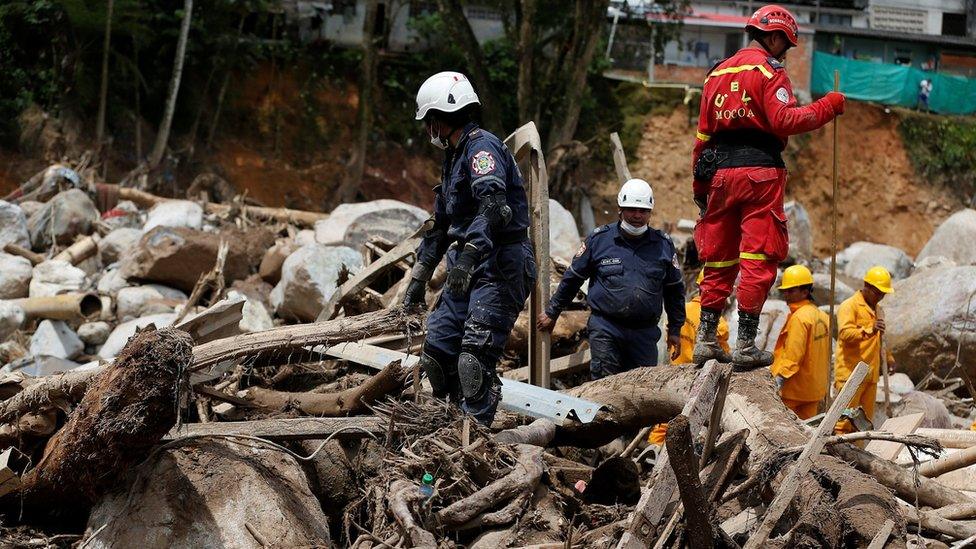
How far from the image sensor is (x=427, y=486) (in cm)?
498

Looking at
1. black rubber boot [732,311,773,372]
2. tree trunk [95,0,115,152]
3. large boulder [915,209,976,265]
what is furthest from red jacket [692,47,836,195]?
tree trunk [95,0,115,152]

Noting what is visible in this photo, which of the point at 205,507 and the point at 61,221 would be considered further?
the point at 61,221

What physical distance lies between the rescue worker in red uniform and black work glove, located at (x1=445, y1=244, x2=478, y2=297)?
4.64ft

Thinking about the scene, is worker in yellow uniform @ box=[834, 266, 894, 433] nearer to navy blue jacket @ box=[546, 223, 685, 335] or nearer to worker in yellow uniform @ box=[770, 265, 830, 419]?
worker in yellow uniform @ box=[770, 265, 830, 419]

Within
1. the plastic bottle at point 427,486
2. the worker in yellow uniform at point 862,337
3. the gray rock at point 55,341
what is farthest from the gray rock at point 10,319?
the worker in yellow uniform at point 862,337

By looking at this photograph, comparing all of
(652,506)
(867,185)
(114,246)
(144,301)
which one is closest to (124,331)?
(144,301)

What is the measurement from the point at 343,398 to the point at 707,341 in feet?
6.61

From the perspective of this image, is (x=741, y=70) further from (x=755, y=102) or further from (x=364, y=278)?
(x=364, y=278)

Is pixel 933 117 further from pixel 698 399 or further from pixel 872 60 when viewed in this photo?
pixel 698 399

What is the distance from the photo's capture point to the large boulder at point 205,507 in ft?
15.8

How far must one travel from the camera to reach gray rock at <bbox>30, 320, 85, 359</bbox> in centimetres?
1039

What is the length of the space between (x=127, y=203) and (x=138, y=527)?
475 inches

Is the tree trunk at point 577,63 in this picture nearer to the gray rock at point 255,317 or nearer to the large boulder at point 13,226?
the large boulder at point 13,226

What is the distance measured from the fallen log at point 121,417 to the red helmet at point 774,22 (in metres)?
3.33
